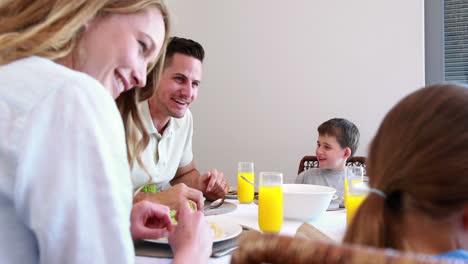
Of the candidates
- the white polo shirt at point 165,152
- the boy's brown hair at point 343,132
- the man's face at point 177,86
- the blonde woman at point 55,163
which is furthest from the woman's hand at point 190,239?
the boy's brown hair at point 343,132

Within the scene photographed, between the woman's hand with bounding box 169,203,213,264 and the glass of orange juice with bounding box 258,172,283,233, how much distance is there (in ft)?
1.14

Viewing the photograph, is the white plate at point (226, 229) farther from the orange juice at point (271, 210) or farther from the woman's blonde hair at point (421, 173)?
the woman's blonde hair at point (421, 173)

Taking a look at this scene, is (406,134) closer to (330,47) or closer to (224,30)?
(330,47)

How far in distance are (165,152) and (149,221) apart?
1014mm

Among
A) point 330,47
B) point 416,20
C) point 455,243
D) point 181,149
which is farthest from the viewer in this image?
point 330,47

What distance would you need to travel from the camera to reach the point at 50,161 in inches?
22.0

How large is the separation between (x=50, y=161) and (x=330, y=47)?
2.66m

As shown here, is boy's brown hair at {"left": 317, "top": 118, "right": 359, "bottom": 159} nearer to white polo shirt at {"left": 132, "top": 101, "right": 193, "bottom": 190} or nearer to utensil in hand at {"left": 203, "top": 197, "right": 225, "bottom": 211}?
white polo shirt at {"left": 132, "top": 101, "right": 193, "bottom": 190}

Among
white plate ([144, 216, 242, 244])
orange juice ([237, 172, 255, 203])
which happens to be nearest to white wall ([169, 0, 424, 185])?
orange juice ([237, 172, 255, 203])

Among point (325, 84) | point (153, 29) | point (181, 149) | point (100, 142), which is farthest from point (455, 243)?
point (325, 84)

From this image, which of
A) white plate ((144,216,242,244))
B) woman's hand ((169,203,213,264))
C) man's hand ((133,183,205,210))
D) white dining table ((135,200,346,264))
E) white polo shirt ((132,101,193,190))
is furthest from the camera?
white polo shirt ((132,101,193,190))

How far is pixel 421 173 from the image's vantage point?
1.72 ft

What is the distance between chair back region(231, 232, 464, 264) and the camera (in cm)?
→ 32

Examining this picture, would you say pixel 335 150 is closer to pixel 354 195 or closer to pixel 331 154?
pixel 331 154
